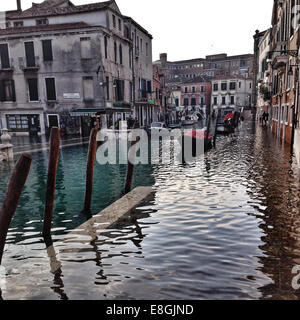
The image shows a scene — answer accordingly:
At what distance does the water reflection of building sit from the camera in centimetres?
389

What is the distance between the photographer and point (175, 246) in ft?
16.4

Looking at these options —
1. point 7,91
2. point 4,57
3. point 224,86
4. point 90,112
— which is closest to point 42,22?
point 4,57

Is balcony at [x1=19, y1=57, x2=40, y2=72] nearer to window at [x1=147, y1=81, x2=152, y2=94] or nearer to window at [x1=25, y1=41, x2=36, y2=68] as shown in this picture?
window at [x1=25, y1=41, x2=36, y2=68]

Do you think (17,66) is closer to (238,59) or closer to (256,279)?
(256,279)

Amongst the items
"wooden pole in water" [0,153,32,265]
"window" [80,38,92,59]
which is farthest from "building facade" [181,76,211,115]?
"wooden pole in water" [0,153,32,265]

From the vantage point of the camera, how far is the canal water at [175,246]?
385cm

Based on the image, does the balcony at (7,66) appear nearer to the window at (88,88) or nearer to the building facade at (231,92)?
the window at (88,88)

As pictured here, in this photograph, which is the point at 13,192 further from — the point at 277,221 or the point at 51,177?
the point at 277,221

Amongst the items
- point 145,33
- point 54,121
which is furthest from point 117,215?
point 145,33

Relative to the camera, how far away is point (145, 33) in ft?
113

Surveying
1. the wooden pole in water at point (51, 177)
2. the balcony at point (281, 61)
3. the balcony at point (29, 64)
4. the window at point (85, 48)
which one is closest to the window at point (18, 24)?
the balcony at point (29, 64)

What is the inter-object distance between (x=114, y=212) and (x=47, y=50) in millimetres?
22678

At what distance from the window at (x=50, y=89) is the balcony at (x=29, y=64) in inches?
54.7

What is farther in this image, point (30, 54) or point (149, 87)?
point (149, 87)
